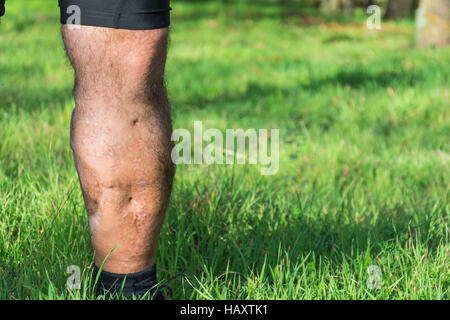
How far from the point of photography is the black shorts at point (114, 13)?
1267mm

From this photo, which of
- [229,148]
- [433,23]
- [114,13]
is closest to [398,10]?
[433,23]

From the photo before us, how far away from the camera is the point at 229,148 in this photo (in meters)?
3.42

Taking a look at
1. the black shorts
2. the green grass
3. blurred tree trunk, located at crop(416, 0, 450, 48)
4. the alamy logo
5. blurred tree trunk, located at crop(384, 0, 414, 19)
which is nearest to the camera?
the black shorts

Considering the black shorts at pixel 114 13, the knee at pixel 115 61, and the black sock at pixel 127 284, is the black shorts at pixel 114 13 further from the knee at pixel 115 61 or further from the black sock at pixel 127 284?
the black sock at pixel 127 284

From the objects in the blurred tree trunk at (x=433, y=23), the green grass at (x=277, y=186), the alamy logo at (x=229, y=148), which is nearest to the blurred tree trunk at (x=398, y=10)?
the blurred tree trunk at (x=433, y=23)

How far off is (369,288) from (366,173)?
1519 mm

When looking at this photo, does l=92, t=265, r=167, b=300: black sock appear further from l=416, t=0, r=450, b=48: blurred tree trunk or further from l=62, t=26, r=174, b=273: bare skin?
l=416, t=0, r=450, b=48: blurred tree trunk

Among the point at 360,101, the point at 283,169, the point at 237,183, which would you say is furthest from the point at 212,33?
the point at 237,183

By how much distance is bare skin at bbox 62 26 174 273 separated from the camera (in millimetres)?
1293

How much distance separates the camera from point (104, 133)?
1.31m

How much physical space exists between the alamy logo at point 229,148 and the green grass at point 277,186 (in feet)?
0.27

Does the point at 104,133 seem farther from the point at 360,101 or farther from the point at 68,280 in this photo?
the point at 360,101

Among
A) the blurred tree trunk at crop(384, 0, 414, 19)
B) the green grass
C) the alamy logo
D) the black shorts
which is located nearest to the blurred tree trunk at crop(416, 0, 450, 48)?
the green grass

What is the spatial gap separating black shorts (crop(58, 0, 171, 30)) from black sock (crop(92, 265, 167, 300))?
25.5 inches
